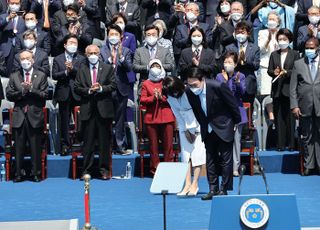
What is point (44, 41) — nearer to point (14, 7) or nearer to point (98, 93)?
point (14, 7)

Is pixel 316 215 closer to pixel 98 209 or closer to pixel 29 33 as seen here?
pixel 98 209

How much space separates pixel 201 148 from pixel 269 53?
4031 millimetres

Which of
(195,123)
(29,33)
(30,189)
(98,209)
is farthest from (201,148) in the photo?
(29,33)

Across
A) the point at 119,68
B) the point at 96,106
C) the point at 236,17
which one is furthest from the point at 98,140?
the point at 236,17

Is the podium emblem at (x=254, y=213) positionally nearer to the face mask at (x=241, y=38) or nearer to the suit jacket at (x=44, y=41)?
the face mask at (x=241, y=38)

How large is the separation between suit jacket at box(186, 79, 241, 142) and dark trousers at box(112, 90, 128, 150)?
11.1ft

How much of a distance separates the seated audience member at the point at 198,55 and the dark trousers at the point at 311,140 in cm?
A: 179

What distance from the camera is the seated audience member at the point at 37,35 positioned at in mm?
20639

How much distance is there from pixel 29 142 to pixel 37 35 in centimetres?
274

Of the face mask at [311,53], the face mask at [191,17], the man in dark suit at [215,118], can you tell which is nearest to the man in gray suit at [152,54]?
the face mask at [191,17]

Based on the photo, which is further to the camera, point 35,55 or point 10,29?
point 10,29

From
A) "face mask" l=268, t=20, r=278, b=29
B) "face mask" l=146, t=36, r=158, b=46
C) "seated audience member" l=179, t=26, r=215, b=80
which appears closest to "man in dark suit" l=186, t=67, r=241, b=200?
"seated audience member" l=179, t=26, r=215, b=80

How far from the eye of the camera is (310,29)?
20.7 m

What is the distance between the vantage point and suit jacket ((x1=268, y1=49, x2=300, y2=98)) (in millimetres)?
19562
